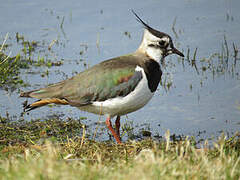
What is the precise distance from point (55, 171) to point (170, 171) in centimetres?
93

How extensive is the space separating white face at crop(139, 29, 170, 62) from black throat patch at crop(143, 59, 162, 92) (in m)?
0.13

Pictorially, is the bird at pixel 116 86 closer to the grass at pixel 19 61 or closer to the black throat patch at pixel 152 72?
the black throat patch at pixel 152 72

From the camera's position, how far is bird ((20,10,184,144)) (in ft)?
19.4

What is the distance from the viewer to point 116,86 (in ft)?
19.6

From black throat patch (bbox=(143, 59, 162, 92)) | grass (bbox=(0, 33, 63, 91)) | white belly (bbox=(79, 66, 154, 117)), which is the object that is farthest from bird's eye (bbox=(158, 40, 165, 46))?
grass (bbox=(0, 33, 63, 91))

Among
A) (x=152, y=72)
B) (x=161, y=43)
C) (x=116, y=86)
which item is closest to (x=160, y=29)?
(x=161, y=43)

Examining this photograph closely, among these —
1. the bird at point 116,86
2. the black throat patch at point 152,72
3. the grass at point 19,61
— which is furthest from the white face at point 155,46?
the grass at point 19,61

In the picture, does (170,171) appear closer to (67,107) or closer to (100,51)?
(67,107)

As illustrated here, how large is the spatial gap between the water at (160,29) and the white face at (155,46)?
134cm

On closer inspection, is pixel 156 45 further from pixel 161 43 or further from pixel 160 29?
pixel 160 29

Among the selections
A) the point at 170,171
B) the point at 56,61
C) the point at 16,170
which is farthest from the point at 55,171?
the point at 56,61

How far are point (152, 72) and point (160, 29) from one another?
4357 millimetres

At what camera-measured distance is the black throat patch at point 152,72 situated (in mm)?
6004

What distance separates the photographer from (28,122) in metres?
7.18
